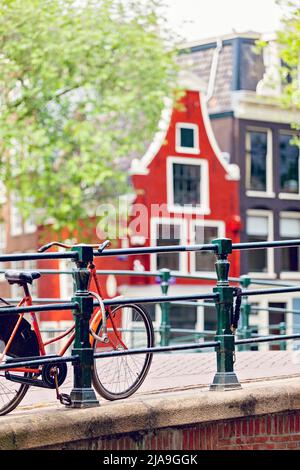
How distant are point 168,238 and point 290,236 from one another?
14.4 feet

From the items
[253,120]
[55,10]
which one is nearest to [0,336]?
[55,10]

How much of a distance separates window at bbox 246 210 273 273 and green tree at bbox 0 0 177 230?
6.91m

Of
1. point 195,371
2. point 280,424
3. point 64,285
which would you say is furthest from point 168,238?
point 280,424

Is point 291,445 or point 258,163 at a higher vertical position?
Answer: point 258,163

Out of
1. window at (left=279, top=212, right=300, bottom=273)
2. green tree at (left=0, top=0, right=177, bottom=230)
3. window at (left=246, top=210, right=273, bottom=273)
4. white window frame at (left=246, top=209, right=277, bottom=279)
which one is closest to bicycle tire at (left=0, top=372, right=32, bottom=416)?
green tree at (left=0, top=0, right=177, bottom=230)

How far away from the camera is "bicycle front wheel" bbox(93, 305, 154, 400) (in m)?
7.58

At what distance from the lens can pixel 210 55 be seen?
37.0 meters

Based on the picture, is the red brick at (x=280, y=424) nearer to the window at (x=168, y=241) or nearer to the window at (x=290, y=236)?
the window at (x=168, y=241)

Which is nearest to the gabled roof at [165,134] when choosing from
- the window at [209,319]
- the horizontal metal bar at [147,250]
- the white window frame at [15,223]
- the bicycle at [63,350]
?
the window at [209,319]

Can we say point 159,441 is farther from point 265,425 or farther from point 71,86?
point 71,86

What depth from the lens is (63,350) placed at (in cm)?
730

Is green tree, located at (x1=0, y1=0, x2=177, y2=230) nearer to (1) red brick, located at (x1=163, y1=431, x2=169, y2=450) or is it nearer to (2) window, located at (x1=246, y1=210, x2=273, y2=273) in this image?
(2) window, located at (x1=246, y1=210, x2=273, y2=273)

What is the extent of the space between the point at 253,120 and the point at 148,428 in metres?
29.1

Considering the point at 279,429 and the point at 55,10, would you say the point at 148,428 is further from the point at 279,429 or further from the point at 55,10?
the point at 55,10
